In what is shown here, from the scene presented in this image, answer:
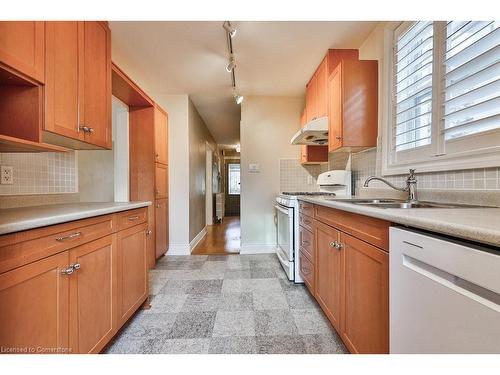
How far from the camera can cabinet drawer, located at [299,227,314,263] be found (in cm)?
190

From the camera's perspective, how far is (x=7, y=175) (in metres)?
1.32

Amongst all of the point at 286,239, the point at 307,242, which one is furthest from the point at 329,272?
the point at 286,239

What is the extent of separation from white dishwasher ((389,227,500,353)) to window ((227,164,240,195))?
25.6ft

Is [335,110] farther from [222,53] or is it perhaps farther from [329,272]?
[329,272]

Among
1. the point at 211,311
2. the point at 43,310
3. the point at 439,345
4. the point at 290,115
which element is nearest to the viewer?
the point at 439,345

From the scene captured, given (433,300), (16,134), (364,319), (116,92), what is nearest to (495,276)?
(433,300)

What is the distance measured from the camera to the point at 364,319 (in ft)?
3.48

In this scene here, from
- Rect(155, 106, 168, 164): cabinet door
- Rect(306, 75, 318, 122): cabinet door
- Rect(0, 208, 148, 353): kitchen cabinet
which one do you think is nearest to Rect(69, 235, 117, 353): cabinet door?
Rect(0, 208, 148, 353): kitchen cabinet

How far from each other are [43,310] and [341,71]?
8.16 ft

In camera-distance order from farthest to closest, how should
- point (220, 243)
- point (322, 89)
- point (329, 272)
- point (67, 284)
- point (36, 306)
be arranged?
point (220, 243) → point (322, 89) → point (329, 272) → point (67, 284) → point (36, 306)

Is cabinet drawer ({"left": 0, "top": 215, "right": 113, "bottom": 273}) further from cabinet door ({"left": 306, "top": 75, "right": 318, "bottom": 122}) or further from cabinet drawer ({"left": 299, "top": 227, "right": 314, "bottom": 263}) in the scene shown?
cabinet door ({"left": 306, "top": 75, "right": 318, "bottom": 122})

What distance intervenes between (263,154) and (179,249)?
1891 mm

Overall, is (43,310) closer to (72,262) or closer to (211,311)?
(72,262)

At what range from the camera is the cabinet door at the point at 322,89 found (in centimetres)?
238
